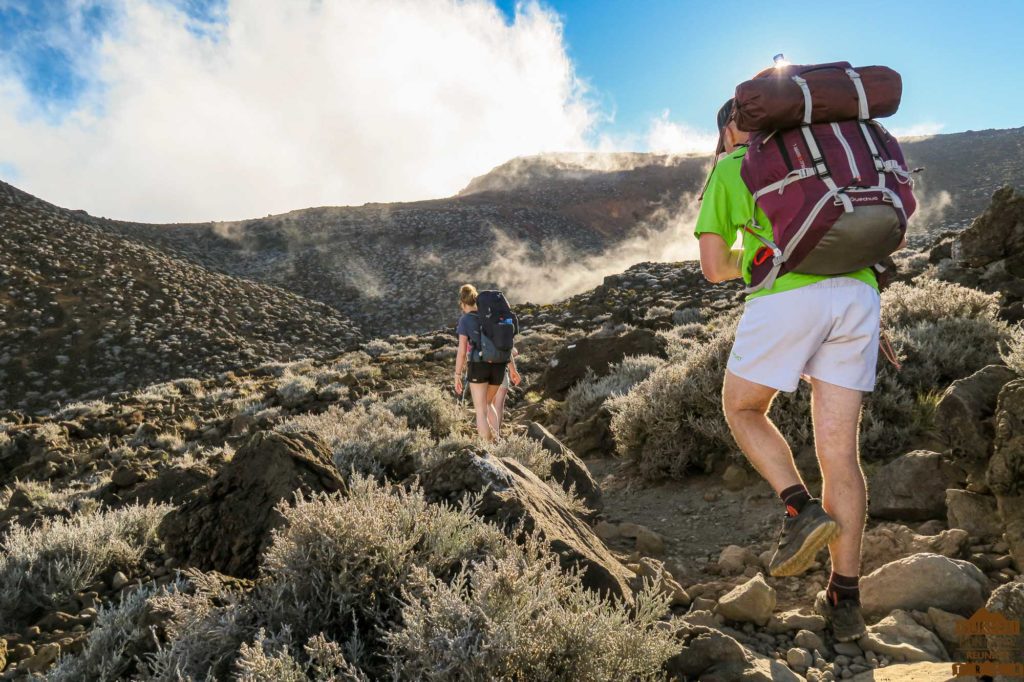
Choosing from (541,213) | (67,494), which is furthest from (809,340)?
(541,213)

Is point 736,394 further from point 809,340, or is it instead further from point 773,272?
point 773,272

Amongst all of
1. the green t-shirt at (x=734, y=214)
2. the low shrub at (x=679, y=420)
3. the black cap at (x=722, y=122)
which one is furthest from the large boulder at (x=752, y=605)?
the low shrub at (x=679, y=420)

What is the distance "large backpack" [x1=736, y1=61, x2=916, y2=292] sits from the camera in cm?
196

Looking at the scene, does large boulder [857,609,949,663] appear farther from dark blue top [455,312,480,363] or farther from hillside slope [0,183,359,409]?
hillside slope [0,183,359,409]

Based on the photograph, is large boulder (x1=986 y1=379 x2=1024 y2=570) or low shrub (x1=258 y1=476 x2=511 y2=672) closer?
low shrub (x1=258 y1=476 x2=511 y2=672)

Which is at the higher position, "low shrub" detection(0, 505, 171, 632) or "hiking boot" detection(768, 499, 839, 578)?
"hiking boot" detection(768, 499, 839, 578)

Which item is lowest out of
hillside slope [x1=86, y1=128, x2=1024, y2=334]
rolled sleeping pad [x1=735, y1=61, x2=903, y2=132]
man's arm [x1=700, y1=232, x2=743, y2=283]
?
man's arm [x1=700, y1=232, x2=743, y2=283]

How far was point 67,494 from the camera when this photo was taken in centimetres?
626

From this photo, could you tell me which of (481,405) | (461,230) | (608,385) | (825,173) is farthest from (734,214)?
(461,230)

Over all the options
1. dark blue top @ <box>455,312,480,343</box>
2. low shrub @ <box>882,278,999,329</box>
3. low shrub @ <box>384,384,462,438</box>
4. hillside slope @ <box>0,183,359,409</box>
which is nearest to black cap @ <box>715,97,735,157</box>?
low shrub @ <box>882,278,999,329</box>

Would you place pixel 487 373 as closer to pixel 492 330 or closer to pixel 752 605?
pixel 492 330

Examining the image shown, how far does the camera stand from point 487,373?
6691 millimetres

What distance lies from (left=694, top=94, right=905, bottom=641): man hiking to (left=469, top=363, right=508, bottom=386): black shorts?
14.8 ft

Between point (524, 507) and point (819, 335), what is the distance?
1.38 meters
